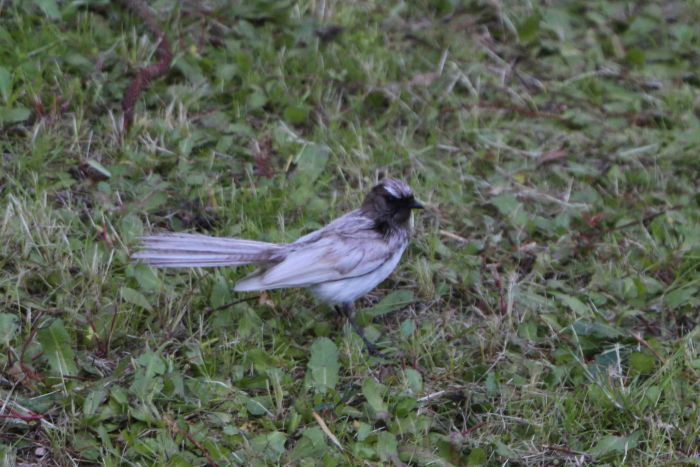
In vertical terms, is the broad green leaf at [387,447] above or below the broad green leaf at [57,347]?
below

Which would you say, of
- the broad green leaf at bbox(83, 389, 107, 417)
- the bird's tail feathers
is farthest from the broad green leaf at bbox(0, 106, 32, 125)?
the broad green leaf at bbox(83, 389, 107, 417)

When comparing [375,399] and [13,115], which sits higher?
[13,115]

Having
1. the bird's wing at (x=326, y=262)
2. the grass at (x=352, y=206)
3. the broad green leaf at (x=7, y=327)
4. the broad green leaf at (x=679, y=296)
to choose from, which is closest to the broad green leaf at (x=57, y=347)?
the grass at (x=352, y=206)

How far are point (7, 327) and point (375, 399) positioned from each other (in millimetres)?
1907

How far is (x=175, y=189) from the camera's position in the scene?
691 centimetres

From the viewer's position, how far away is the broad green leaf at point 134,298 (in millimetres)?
5824

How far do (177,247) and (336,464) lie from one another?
1533 millimetres

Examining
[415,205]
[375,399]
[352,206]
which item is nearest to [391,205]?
[415,205]

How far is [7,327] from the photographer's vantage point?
18.1 feet

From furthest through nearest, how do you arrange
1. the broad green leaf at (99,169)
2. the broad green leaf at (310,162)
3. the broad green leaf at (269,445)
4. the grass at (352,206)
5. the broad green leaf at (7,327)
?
the broad green leaf at (310,162), the broad green leaf at (99,169), the broad green leaf at (7,327), the grass at (352,206), the broad green leaf at (269,445)

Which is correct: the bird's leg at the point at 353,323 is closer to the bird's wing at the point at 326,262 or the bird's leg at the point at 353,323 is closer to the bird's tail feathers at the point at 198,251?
the bird's wing at the point at 326,262

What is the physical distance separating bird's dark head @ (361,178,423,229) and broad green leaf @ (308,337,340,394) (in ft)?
2.95

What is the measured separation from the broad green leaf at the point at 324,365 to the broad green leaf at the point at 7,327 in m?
1.52

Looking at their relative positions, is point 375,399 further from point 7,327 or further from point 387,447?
point 7,327
